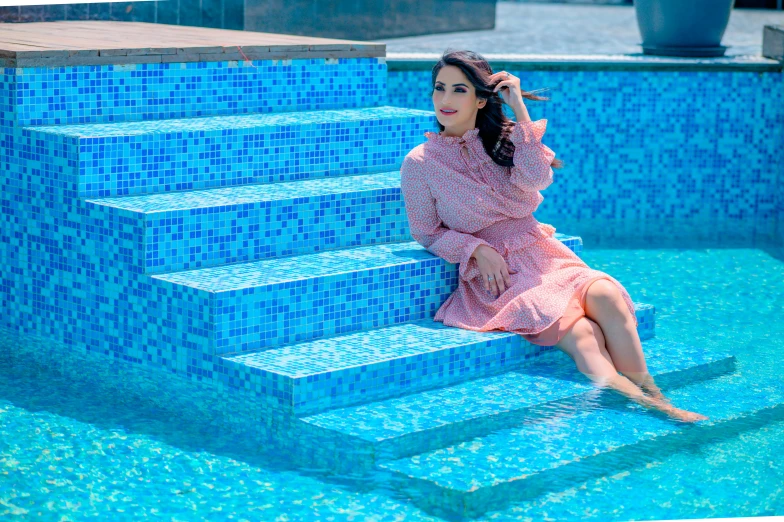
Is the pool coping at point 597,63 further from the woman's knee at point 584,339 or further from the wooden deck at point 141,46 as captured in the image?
the woman's knee at point 584,339

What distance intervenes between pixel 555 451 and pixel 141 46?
2888 mm

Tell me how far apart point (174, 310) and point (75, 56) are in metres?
1.47

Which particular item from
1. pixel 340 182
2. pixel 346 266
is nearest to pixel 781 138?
pixel 340 182

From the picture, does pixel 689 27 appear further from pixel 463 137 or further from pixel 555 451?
pixel 555 451

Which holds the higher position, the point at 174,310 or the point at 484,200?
the point at 484,200

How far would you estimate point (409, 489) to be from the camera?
12.3 feet

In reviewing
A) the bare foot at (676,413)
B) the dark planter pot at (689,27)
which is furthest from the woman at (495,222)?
the dark planter pot at (689,27)

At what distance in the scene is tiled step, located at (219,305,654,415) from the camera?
4.20 meters

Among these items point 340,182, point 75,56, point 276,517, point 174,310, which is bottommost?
point 276,517

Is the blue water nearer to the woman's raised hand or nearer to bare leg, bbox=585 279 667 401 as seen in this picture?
bare leg, bbox=585 279 667 401

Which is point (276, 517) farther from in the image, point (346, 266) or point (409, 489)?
point (346, 266)

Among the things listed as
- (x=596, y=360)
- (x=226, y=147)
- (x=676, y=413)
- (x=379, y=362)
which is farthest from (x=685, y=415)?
(x=226, y=147)

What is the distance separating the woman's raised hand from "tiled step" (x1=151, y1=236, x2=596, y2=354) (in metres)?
0.27

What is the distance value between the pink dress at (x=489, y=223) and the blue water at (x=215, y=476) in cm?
72
